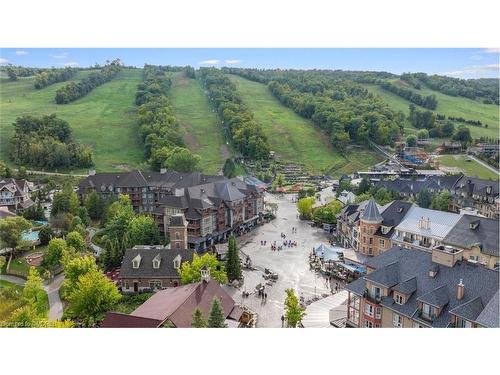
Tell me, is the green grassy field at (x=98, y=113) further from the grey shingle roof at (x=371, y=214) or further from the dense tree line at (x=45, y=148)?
Result: the grey shingle roof at (x=371, y=214)

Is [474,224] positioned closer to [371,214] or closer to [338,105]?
[371,214]

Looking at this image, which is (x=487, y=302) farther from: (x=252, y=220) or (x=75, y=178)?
(x=75, y=178)

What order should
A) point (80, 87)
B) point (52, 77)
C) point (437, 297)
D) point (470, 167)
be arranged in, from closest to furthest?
point (437, 297), point (470, 167), point (80, 87), point (52, 77)

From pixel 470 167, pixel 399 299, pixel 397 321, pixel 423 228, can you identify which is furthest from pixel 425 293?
pixel 470 167

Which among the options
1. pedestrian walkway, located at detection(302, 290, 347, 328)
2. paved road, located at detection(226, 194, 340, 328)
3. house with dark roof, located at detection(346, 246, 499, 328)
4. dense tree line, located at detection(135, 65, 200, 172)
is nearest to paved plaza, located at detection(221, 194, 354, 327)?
paved road, located at detection(226, 194, 340, 328)

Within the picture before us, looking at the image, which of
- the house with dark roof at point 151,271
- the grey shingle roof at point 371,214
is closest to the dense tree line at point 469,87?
the grey shingle roof at point 371,214

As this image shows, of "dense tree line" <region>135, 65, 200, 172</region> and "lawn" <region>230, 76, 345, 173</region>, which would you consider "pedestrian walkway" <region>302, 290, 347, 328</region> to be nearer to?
"dense tree line" <region>135, 65, 200, 172</region>

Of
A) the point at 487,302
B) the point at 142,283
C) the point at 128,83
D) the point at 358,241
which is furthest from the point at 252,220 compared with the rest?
the point at 128,83
